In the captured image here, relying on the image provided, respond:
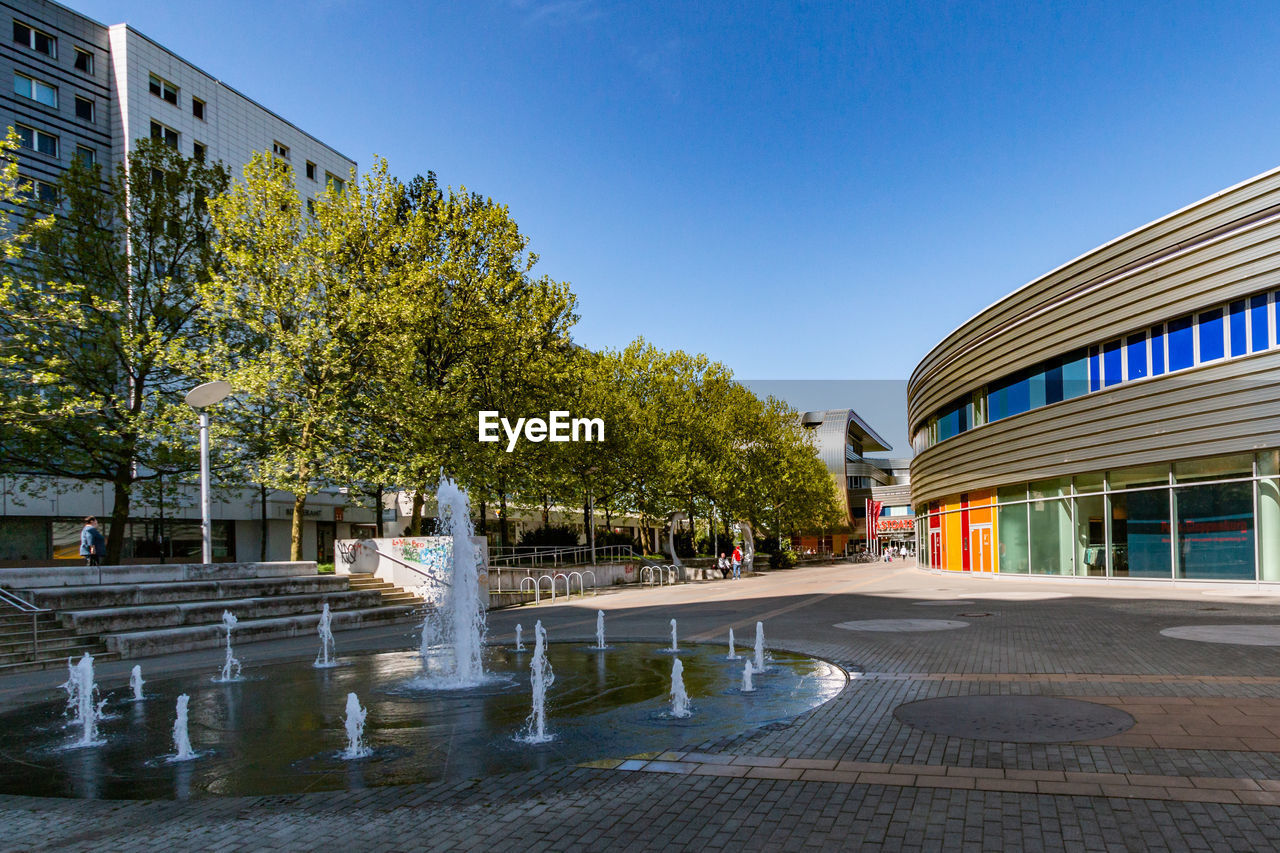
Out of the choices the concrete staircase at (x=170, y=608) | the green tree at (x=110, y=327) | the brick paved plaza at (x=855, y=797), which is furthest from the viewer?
the green tree at (x=110, y=327)

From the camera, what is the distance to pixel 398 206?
28875 millimetres

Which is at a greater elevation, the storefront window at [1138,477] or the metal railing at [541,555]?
the storefront window at [1138,477]

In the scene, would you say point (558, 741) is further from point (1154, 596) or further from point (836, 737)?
point (1154, 596)

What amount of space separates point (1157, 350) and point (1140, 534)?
5.67 metres

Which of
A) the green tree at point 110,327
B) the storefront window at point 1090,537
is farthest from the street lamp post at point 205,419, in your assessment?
the storefront window at point 1090,537

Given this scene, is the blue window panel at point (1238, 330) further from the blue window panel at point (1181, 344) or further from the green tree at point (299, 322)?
the green tree at point (299, 322)

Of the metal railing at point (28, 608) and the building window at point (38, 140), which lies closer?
the metal railing at point (28, 608)

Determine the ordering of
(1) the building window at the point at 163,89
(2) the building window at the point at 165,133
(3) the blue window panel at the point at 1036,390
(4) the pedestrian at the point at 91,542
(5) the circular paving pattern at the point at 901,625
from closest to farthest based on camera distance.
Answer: (5) the circular paving pattern at the point at 901,625, (4) the pedestrian at the point at 91,542, (3) the blue window panel at the point at 1036,390, (2) the building window at the point at 165,133, (1) the building window at the point at 163,89

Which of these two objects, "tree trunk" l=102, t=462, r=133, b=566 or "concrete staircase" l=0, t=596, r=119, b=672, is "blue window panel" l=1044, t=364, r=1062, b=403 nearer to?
"concrete staircase" l=0, t=596, r=119, b=672

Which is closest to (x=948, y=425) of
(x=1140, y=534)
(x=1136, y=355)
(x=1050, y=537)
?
(x=1050, y=537)

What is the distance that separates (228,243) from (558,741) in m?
22.8

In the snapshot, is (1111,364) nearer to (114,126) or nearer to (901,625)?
(901,625)

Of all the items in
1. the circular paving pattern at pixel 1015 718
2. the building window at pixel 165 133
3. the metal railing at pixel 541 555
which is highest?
the building window at pixel 165 133

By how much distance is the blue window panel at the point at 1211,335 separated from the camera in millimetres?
23328
